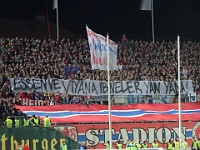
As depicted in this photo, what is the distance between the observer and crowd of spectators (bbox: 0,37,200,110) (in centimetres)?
4306

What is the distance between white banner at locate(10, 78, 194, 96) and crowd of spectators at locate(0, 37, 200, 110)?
19.0 inches

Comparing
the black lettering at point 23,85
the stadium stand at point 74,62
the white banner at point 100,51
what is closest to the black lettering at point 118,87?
the stadium stand at point 74,62

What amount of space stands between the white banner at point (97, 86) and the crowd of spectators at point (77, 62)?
484 millimetres

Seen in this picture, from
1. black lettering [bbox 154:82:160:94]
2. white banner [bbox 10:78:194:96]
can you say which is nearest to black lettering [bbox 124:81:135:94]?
white banner [bbox 10:78:194:96]

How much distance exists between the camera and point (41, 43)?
157ft

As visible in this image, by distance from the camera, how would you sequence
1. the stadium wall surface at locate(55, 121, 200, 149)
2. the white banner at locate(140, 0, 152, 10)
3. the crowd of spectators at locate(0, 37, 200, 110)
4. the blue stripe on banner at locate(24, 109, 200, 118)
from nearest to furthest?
the stadium wall surface at locate(55, 121, 200, 149) < the blue stripe on banner at locate(24, 109, 200, 118) < the crowd of spectators at locate(0, 37, 200, 110) < the white banner at locate(140, 0, 152, 10)

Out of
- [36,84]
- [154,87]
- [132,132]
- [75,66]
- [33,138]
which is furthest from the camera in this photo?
[154,87]

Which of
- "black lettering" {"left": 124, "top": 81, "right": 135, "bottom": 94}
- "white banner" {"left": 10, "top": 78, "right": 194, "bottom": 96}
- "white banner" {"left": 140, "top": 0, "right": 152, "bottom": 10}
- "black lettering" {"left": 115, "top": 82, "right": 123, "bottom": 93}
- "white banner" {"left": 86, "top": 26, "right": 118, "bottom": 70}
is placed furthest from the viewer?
"white banner" {"left": 140, "top": 0, "right": 152, "bottom": 10}

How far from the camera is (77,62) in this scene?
47.6m

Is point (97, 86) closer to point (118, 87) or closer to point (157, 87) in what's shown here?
point (118, 87)

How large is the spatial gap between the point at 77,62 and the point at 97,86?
3128 millimetres

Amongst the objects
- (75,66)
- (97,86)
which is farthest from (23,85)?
(75,66)

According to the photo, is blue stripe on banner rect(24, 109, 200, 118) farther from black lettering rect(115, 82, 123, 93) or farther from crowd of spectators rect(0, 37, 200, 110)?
black lettering rect(115, 82, 123, 93)

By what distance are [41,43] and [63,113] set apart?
26.5 ft
